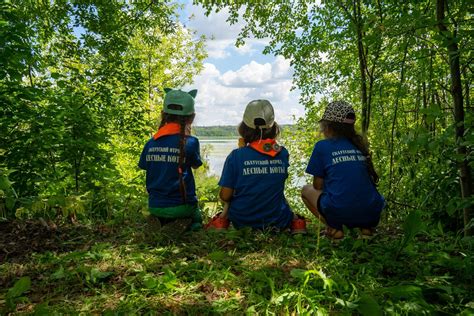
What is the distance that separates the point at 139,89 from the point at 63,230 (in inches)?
113

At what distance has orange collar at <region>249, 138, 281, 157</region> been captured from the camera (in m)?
3.67

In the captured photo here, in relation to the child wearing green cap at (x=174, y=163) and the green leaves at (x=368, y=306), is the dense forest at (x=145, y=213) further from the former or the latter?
the child wearing green cap at (x=174, y=163)

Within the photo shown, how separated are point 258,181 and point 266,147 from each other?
340 millimetres

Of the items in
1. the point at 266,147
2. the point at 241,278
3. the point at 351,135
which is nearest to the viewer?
the point at 241,278

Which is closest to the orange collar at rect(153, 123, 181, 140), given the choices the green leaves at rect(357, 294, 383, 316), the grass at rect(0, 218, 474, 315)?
the grass at rect(0, 218, 474, 315)

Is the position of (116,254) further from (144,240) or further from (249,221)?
(249,221)

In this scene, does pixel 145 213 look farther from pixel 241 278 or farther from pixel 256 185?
pixel 241 278

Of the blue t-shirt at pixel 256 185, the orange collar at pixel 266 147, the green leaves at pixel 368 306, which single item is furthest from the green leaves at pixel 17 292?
the orange collar at pixel 266 147

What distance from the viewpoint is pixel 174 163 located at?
381 cm

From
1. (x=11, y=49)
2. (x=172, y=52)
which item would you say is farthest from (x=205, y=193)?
(x=172, y=52)

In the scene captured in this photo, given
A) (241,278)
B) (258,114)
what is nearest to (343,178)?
(258,114)

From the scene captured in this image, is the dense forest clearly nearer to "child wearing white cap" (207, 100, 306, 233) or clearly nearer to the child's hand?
"child wearing white cap" (207, 100, 306, 233)

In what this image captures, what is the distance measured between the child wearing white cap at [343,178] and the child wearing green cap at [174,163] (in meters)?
Result: 1.25

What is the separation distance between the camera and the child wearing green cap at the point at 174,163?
3.80 meters
